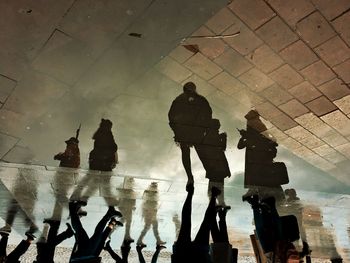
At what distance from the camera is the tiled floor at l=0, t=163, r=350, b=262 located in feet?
18.1

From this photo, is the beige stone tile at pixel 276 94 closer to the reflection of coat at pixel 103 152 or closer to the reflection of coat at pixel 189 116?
the reflection of coat at pixel 189 116

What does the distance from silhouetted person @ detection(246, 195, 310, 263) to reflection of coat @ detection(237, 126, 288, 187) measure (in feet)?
1.81

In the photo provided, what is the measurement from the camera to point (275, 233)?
4.43 meters

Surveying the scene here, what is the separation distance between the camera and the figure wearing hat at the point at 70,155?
4449mm

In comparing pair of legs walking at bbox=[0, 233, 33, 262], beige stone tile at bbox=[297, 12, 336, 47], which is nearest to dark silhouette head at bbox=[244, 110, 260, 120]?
beige stone tile at bbox=[297, 12, 336, 47]

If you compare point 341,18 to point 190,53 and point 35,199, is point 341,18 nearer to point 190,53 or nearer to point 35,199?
point 190,53

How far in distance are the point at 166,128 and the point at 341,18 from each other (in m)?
2.44

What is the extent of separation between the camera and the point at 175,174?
538 centimetres

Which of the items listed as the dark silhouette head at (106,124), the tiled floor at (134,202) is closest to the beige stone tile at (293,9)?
the dark silhouette head at (106,124)

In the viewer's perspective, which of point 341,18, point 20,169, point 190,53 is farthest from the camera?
point 20,169

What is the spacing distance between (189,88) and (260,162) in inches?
78.3

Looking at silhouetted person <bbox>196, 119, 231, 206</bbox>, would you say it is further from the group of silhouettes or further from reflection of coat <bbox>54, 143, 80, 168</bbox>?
reflection of coat <bbox>54, 143, 80, 168</bbox>

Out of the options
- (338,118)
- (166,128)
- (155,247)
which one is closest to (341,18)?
(338,118)

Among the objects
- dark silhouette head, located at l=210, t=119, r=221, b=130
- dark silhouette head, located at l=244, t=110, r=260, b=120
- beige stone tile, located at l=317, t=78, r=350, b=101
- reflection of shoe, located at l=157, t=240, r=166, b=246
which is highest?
beige stone tile, located at l=317, t=78, r=350, b=101
